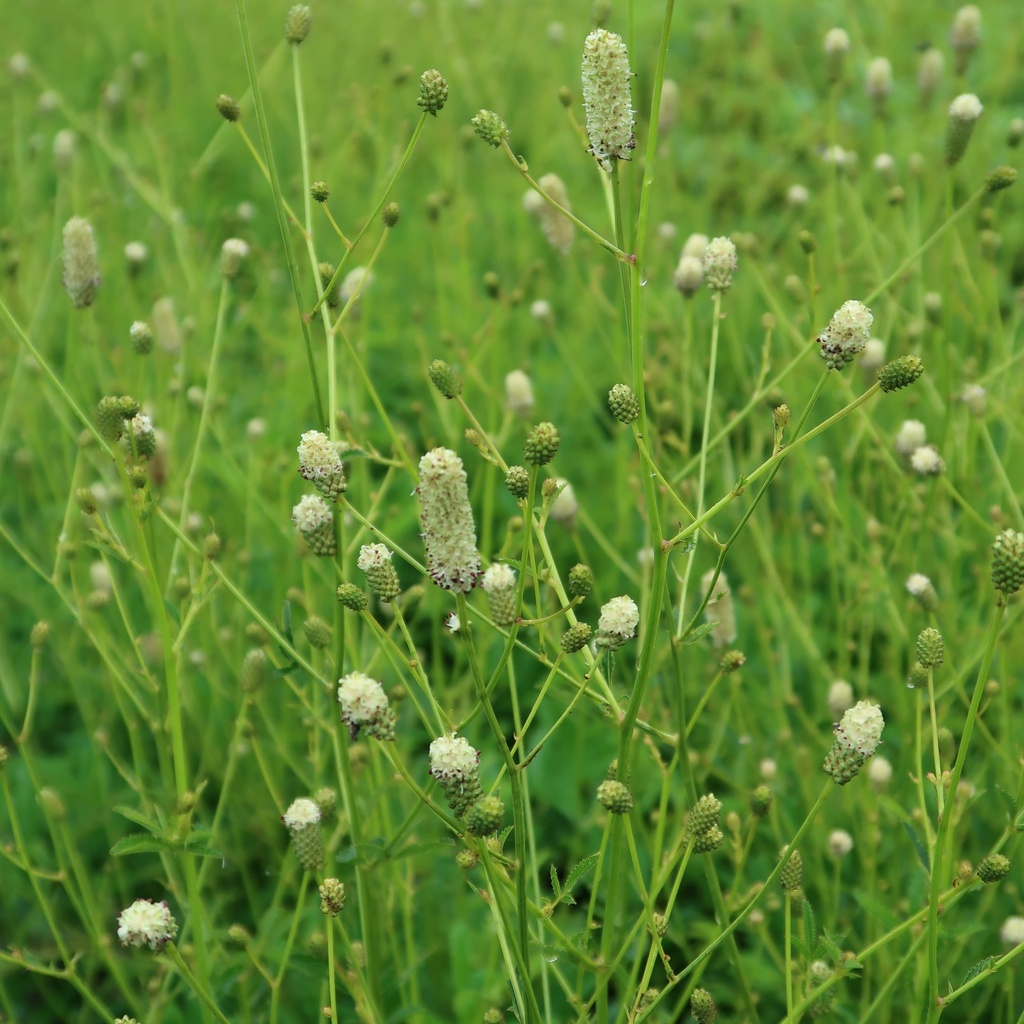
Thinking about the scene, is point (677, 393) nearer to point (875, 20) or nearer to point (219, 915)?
point (219, 915)

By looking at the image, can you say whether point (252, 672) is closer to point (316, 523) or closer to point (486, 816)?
point (316, 523)

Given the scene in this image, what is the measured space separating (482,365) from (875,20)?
3.15 m

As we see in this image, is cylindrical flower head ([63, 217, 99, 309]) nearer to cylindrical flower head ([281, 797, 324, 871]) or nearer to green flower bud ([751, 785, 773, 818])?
cylindrical flower head ([281, 797, 324, 871])

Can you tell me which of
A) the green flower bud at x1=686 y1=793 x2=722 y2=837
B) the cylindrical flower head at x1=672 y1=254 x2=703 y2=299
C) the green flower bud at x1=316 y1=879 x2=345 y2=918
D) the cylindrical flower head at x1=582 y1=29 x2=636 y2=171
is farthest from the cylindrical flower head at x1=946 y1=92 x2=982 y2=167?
the green flower bud at x1=316 y1=879 x2=345 y2=918

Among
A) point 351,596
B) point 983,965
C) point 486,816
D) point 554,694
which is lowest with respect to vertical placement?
point 554,694

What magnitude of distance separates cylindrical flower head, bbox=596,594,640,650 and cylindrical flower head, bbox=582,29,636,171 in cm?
44

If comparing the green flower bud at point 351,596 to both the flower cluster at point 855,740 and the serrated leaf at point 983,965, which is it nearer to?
the flower cluster at point 855,740

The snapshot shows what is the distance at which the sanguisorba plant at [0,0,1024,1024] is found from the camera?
1167 mm

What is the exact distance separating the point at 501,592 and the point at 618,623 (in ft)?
0.40

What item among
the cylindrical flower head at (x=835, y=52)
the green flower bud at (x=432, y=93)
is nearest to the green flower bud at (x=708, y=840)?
the green flower bud at (x=432, y=93)

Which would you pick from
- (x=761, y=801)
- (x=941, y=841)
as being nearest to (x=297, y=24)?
(x=761, y=801)

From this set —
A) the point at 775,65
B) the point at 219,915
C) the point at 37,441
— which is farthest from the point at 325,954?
the point at 775,65

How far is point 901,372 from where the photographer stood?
1173 millimetres

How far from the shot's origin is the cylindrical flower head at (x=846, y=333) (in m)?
1.14
